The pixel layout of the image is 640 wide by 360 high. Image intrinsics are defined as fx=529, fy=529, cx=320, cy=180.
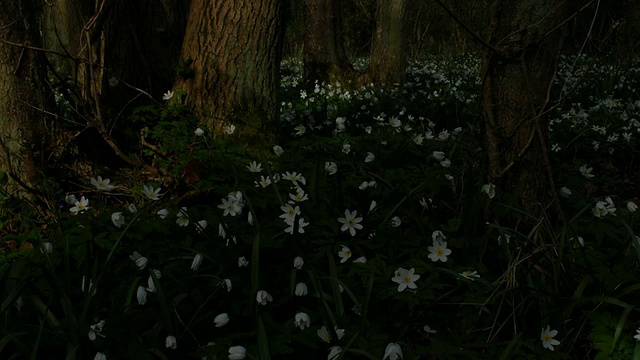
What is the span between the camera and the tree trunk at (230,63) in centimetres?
399

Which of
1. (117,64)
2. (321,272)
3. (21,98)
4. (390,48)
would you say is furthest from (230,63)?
(390,48)

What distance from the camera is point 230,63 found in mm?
4008

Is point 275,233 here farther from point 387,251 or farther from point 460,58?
point 460,58

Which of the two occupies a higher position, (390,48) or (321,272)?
(390,48)

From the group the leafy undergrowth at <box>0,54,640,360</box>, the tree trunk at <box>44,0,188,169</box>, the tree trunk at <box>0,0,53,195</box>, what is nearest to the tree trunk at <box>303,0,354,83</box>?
the tree trunk at <box>44,0,188,169</box>

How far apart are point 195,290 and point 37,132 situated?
1.78 meters

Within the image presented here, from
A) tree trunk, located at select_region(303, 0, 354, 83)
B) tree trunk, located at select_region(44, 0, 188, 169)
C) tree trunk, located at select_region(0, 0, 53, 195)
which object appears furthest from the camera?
tree trunk, located at select_region(303, 0, 354, 83)

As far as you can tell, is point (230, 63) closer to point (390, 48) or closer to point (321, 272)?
point (321, 272)

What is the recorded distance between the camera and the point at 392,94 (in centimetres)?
715

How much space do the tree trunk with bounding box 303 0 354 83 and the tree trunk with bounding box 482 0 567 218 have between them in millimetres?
5256

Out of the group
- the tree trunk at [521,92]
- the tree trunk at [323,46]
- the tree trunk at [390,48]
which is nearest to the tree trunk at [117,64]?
the tree trunk at [521,92]

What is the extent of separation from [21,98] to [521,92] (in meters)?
3.00

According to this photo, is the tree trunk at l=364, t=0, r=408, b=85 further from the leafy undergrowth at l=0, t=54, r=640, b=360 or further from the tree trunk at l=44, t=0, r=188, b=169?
the leafy undergrowth at l=0, t=54, r=640, b=360

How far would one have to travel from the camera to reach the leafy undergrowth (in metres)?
2.12
